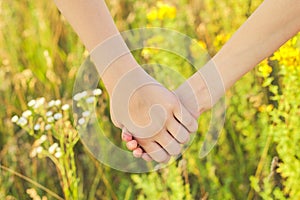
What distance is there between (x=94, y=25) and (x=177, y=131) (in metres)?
0.33

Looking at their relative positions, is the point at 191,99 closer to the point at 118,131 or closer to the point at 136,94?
the point at 136,94

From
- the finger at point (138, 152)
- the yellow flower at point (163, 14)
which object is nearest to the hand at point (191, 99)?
the finger at point (138, 152)

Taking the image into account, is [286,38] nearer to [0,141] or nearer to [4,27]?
[0,141]

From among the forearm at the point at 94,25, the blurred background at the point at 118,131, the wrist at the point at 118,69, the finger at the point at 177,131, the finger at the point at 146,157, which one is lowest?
the blurred background at the point at 118,131

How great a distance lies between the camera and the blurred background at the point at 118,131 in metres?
1.73

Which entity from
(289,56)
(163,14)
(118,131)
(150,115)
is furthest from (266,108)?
(118,131)

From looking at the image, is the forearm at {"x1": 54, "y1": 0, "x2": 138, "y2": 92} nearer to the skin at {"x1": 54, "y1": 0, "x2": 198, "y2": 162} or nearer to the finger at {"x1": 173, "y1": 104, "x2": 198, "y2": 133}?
the skin at {"x1": 54, "y1": 0, "x2": 198, "y2": 162}

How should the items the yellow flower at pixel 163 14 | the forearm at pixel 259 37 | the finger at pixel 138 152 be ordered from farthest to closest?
1. the yellow flower at pixel 163 14
2. the finger at pixel 138 152
3. the forearm at pixel 259 37

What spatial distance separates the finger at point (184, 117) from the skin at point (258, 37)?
9 centimetres

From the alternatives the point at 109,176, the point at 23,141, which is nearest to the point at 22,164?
the point at 23,141

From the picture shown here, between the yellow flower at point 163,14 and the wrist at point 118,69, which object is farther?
the yellow flower at point 163,14

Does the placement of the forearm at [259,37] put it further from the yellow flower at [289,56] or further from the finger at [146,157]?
the finger at [146,157]

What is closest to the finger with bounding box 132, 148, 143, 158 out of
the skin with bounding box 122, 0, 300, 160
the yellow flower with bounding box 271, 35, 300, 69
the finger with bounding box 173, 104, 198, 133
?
the finger with bounding box 173, 104, 198, 133

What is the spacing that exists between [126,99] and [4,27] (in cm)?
91
